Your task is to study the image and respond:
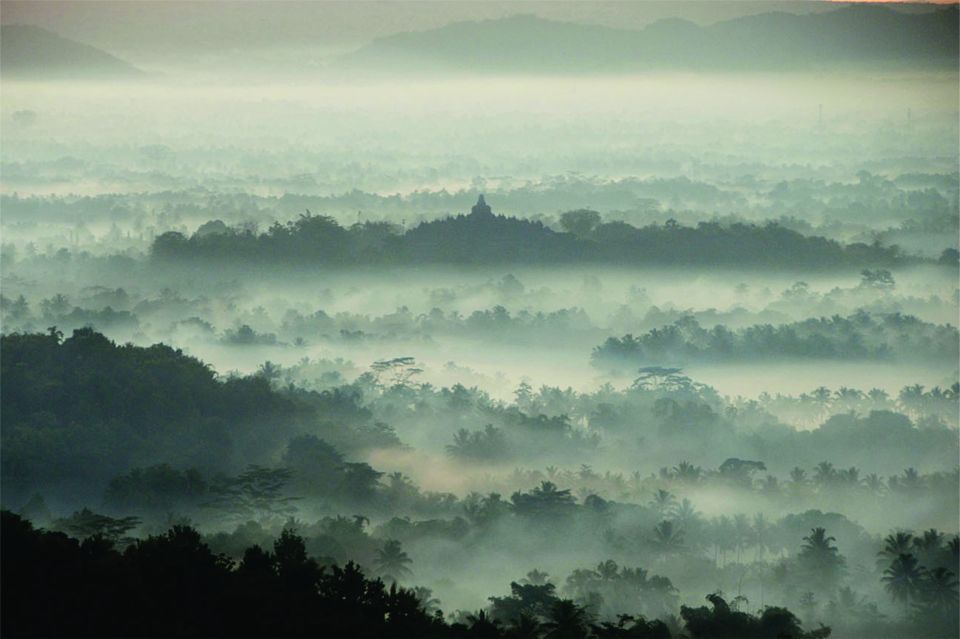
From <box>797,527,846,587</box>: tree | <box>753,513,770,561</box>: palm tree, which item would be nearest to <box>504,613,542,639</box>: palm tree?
<box>797,527,846,587</box>: tree

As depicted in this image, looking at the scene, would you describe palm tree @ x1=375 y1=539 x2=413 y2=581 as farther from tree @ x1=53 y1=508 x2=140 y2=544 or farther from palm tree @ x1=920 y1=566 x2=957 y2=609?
palm tree @ x1=920 y1=566 x2=957 y2=609

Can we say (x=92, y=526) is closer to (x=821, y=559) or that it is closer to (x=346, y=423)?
(x=821, y=559)

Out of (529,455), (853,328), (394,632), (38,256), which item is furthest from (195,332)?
(394,632)

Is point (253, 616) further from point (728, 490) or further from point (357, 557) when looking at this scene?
point (728, 490)

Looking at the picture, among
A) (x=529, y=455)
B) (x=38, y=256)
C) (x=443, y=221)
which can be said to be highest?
(x=443, y=221)

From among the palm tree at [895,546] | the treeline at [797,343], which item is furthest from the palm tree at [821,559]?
the treeline at [797,343]

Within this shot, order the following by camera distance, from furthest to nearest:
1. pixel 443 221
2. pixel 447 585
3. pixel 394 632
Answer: pixel 443 221
pixel 447 585
pixel 394 632
